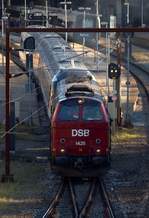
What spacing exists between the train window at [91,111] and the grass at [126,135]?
6.51 metres

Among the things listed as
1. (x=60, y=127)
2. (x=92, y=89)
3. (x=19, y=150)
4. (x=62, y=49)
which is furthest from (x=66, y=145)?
(x=62, y=49)

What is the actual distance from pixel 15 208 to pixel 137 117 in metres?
17.2

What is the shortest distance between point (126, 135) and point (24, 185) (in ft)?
31.2

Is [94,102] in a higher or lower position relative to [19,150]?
higher

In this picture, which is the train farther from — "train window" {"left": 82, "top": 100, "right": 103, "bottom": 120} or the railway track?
the railway track

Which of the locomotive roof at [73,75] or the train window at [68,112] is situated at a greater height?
the locomotive roof at [73,75]

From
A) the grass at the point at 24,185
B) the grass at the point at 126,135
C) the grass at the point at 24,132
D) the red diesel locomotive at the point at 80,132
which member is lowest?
the grass at the point at 24,132

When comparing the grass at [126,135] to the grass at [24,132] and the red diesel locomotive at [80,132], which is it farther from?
the red diesel locomotive at [80,132]

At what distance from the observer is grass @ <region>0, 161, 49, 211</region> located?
18.0m

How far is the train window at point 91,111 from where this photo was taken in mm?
20719

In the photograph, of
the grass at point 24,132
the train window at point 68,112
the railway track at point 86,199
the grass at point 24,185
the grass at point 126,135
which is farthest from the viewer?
the grass at point 24,132

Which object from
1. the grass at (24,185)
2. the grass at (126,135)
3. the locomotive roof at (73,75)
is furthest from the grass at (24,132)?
the grass at (24,185)

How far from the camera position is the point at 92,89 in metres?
21.8

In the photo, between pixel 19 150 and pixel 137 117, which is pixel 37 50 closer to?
pixel 137 117
